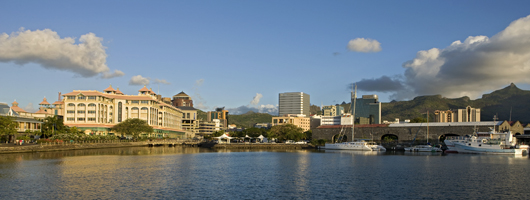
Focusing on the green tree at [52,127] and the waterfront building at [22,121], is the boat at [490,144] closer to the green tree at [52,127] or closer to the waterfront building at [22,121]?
the green tree at [52,127]

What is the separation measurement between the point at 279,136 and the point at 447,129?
161ft

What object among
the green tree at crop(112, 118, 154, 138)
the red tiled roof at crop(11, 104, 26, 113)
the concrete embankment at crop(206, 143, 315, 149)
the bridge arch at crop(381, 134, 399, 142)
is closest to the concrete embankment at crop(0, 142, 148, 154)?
the green tree at crop(112, 118, 154, 138)

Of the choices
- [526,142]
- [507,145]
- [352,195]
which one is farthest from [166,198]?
[526,142]

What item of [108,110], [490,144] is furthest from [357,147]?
[108,110]

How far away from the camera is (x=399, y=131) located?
10462cm

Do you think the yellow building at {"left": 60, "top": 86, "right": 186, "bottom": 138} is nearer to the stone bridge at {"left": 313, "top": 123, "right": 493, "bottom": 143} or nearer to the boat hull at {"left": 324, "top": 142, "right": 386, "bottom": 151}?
the stone bridge at {"left": 313, "top": 123, "right": 493, "bottom": 143}

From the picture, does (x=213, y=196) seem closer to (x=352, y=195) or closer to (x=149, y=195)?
(x=149, y=195)

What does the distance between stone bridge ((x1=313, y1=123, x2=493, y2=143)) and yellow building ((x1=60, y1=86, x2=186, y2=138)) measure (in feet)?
179

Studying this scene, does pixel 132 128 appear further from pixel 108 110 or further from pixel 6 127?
pixel 6 127

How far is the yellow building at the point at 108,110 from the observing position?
118 metres

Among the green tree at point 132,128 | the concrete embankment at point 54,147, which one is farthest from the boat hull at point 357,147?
the green tree at point 132,128

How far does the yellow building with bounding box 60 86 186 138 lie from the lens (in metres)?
118

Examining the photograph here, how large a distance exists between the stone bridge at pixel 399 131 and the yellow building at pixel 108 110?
179 ft

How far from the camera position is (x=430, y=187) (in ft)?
110
